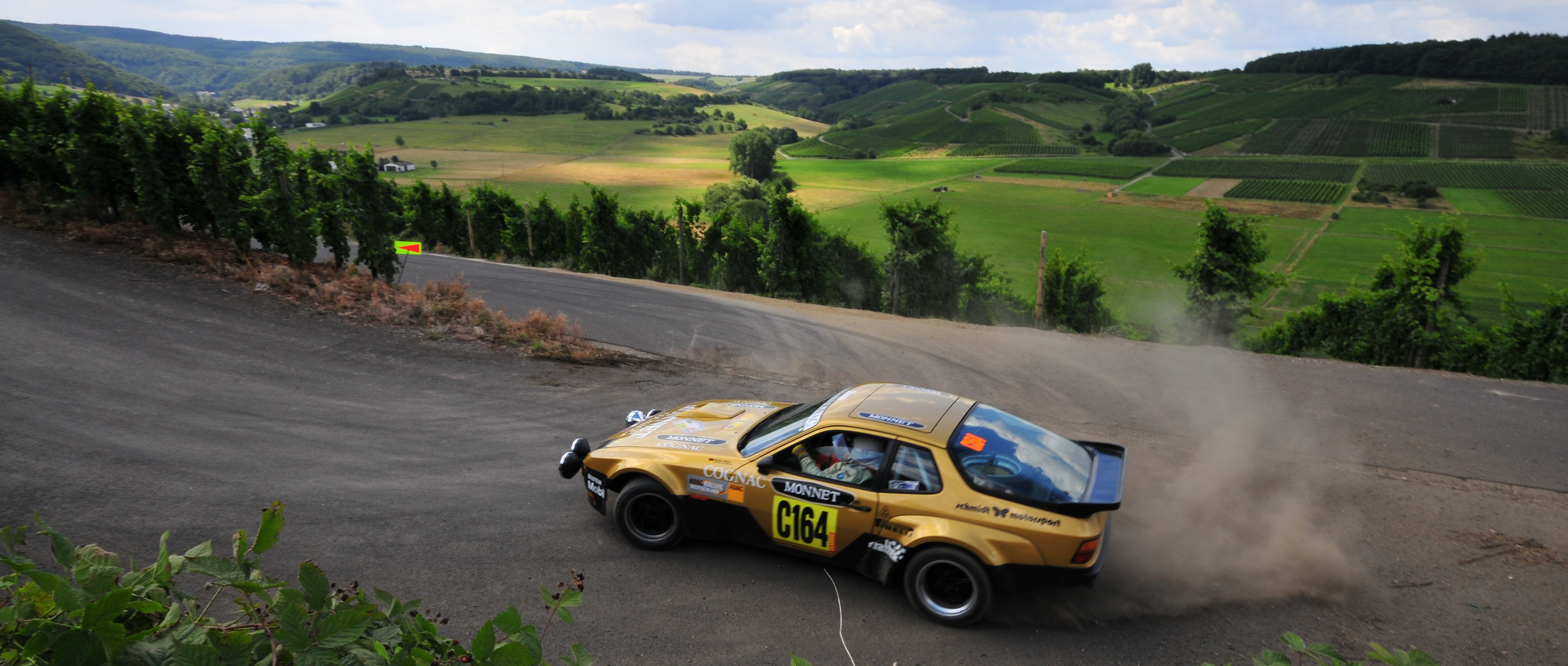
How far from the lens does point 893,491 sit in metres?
5.71

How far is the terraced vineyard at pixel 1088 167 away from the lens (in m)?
102

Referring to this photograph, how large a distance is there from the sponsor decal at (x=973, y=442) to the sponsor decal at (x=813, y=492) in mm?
930

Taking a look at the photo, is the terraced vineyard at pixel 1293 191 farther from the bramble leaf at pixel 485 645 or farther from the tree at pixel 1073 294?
the bramble leaf at pixel 485 645

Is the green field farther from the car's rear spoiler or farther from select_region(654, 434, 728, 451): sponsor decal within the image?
select_region(654, 434, 728, 451): sponsor decal

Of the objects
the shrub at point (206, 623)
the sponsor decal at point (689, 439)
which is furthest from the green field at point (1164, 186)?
the shrub at point (206, 623)

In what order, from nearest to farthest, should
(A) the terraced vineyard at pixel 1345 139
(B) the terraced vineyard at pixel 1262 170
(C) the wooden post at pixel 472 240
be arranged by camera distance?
(C) the wooden post at pixel 472 240 < (B) the terraced vineyard at pixel 1262 170 < (A) the terraced vineyard at pixel 1345 139

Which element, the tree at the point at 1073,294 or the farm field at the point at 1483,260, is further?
the farm field at the point at 1483,260

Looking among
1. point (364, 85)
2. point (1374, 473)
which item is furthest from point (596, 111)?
point (1374, 473)

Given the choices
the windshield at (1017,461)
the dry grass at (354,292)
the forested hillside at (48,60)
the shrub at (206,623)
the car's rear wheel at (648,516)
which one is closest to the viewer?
the shrub at (206,623)

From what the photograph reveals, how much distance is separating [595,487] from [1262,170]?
110756 millimetres

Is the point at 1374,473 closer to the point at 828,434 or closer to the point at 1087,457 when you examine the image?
the point at 1087,457

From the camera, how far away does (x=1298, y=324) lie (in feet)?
66.0

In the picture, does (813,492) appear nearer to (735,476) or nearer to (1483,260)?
(735,476)

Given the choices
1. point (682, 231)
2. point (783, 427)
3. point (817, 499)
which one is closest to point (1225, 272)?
point (682, 231)
